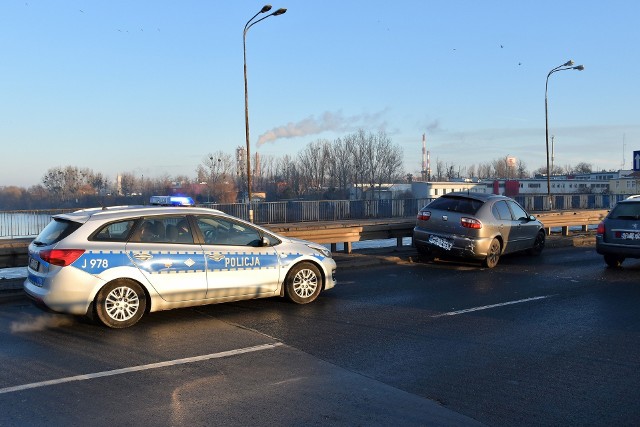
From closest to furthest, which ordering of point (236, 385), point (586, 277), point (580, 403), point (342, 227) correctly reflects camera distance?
point (580, 403), point (236, 385), point (586, 277), point (342, 227)

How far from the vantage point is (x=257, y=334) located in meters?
6.59

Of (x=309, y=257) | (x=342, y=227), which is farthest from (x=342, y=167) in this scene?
(x=309, y=257)

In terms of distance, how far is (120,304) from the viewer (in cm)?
674

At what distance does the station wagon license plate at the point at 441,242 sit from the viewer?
11.8 m

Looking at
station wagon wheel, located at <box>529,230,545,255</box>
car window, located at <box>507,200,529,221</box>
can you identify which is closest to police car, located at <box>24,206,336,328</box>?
car window, located at <box>507,200,529,221</box>

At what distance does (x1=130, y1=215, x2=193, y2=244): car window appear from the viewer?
23.2 ft

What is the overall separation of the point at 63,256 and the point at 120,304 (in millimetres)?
863

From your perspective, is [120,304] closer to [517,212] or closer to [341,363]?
[341,363]

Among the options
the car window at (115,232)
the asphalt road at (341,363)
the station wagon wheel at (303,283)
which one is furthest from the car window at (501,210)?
the car window at (115,232)

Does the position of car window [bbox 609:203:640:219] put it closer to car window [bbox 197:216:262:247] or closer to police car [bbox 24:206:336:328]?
police car [bbox 24:206:336:328]

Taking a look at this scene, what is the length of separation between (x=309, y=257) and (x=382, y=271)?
3663 mm

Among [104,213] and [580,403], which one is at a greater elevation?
[104,213]

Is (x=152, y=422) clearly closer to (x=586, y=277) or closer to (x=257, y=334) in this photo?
(x=257, y=334)

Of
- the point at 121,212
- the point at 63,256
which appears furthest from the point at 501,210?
the point at 63,256
